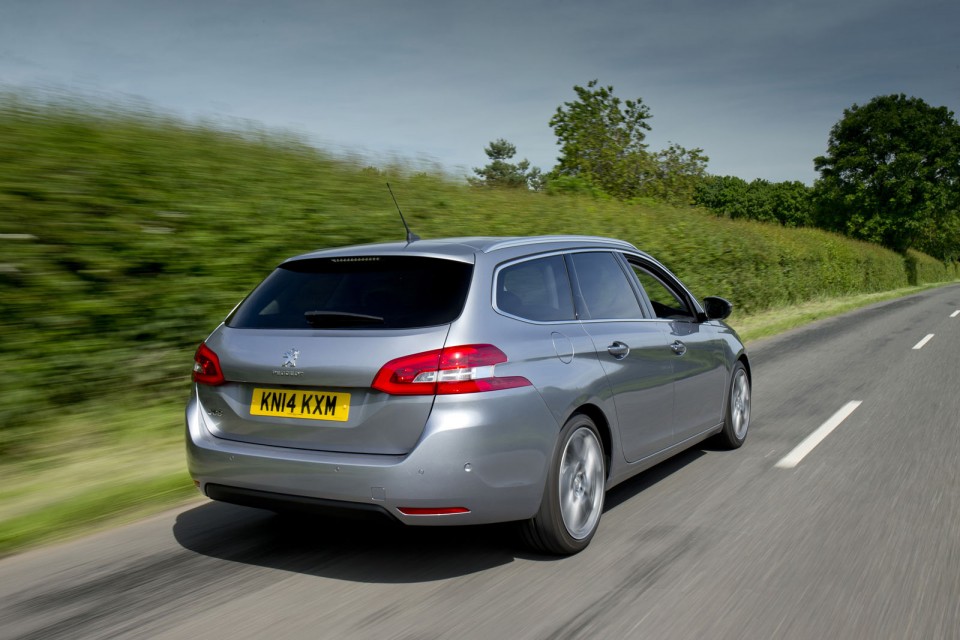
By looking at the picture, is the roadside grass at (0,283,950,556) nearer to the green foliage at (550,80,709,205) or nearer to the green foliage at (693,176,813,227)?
the green foliage at (550,80,709,205)

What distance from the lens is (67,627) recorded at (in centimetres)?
341

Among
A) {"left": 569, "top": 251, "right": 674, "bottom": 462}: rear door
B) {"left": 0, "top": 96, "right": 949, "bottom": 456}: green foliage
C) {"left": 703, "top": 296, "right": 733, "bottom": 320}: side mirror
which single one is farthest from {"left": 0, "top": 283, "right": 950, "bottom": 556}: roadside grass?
{"left": 703, "top": 296, "right": 733, "bottom": 320}: side mirror

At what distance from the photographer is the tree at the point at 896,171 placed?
59625 millimetres

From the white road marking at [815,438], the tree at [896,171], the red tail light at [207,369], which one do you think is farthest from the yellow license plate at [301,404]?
the tree at [896,171]

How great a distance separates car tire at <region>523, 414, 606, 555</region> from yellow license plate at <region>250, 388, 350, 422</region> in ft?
3.43

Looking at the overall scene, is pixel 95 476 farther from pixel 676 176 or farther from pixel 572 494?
pixel 676 176

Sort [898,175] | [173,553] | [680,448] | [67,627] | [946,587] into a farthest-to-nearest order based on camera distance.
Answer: [898,175] → [680,448] → [173,553] → [946,587] → [67,627]

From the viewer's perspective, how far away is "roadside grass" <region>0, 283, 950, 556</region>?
4.73 m

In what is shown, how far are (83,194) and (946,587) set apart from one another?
6.13m

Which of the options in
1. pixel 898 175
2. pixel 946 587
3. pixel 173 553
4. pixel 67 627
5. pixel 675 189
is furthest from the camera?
pixel 898 175

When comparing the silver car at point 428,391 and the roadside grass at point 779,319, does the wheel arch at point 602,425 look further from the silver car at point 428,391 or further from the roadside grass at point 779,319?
the roadside grass at point 779,319

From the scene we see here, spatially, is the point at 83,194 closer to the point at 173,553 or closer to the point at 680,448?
the point at 173,553

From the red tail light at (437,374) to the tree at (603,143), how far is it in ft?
92.9

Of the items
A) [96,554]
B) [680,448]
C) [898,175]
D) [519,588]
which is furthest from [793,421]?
[898,175]
